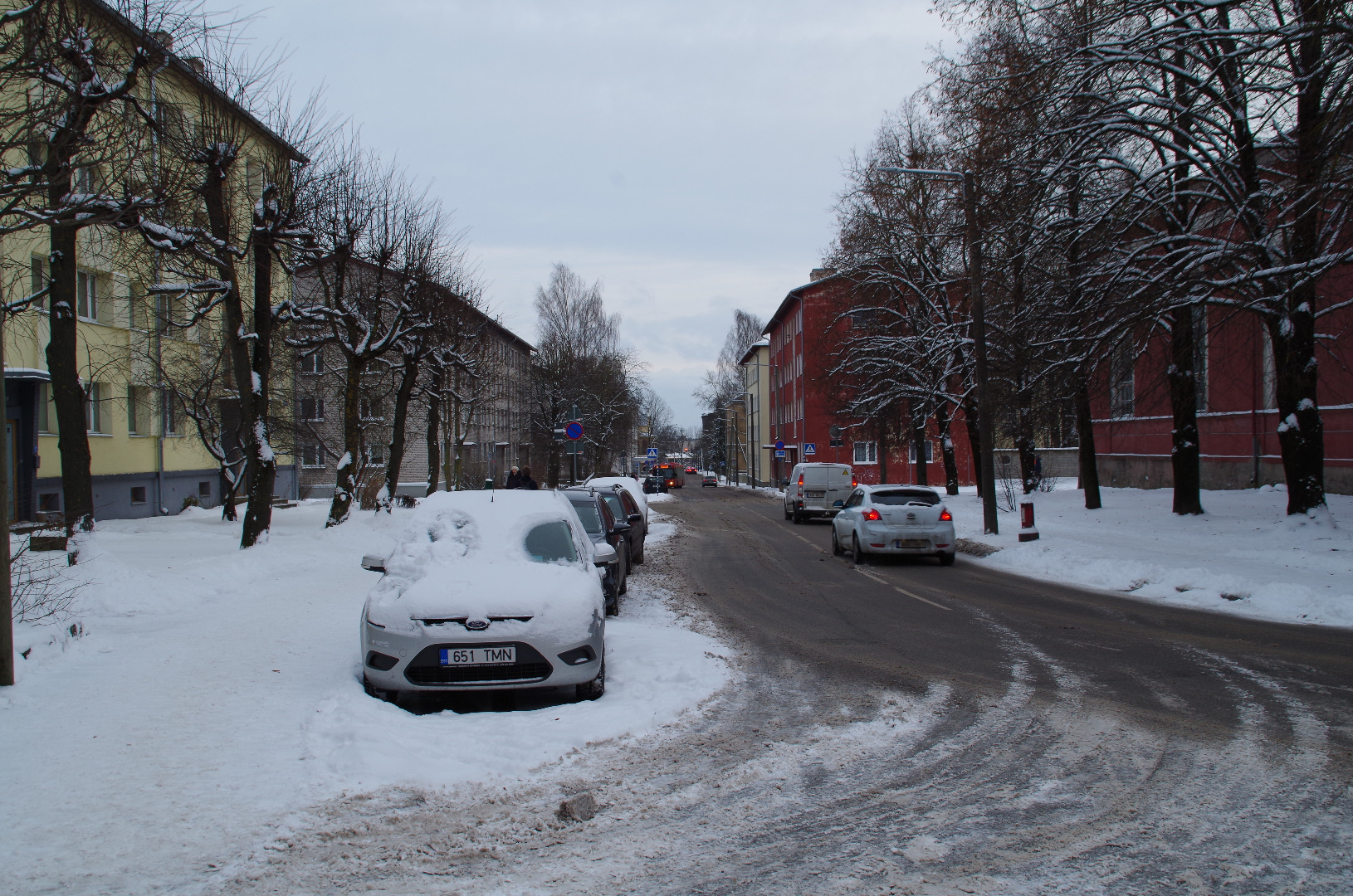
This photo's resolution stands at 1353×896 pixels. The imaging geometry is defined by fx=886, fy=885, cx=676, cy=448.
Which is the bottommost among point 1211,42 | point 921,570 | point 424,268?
point 921,570

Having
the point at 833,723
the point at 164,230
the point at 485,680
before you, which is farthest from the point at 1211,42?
the point at 164,230

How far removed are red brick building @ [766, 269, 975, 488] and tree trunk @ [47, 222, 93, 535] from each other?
25803mm

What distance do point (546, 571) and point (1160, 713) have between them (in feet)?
15.1

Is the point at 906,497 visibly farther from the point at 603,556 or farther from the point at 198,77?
the point at 198,77

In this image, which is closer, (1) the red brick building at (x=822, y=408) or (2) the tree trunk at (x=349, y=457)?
(2) the tree trunk at (x=349, y=457)

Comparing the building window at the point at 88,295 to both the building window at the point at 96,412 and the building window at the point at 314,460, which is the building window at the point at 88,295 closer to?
the building window at the point at 96,412

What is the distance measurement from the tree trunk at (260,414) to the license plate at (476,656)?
11184mm

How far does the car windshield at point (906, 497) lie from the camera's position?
1706 cm

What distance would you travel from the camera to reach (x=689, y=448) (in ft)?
586

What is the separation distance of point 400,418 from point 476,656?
19975mm

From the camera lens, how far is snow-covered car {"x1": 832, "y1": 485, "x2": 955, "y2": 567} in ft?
55.2

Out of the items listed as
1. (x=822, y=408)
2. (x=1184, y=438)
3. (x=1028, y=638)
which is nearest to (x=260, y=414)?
(x=1028, y=638)

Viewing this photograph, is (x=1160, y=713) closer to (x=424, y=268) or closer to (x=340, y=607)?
(x=340, y=607)

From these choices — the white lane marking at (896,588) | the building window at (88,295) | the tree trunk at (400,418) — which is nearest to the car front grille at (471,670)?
the white lane marking at (896,588)
